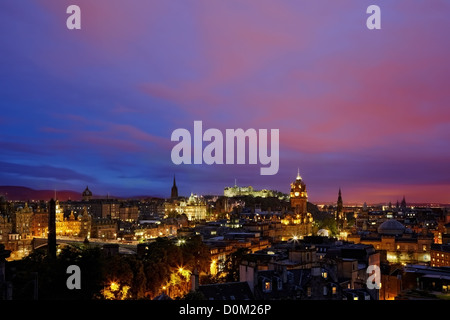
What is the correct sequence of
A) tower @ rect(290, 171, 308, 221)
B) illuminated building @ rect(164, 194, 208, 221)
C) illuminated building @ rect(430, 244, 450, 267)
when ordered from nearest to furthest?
illuminated building @ rect(430, 244, 450, 267), tower @ rect(290, 171, 308, 221), illuminated building @ rect(164, 194, 208, 221)

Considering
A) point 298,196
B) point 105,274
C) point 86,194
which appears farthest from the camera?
point 86,194

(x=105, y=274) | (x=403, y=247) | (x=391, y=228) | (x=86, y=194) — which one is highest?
(x=86, y=194)

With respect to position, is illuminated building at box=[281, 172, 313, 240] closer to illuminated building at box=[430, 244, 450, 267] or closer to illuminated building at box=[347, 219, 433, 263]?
illuminated building at box=[347, 219, 433, 263]

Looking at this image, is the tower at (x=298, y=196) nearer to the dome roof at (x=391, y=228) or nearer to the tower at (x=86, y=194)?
the dome roof at (x=391, y=228)

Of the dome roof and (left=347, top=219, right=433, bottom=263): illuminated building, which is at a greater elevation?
Result: the dome roof

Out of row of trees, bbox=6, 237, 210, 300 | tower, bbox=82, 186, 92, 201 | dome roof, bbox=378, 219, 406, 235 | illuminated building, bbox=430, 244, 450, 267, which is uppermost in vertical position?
tower, bbox=82, 186, 92, 201

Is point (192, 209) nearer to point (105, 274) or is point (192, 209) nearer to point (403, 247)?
point (403, 247)

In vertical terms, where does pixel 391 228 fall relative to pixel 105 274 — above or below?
below

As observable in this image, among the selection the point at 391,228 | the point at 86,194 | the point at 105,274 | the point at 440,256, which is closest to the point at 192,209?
the point at 86,194

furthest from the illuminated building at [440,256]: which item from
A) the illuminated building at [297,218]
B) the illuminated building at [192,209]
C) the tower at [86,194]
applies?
the tower at [86,194]

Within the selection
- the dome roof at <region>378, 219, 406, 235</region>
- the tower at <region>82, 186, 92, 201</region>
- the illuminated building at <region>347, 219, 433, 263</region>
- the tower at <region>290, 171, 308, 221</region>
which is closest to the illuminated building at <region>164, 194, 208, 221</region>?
the tower at <region>82, 186, 92, 201</region>
